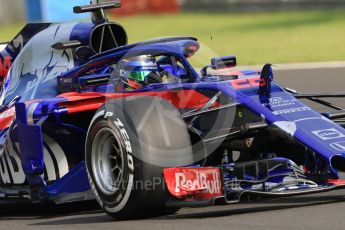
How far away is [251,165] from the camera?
643 cm

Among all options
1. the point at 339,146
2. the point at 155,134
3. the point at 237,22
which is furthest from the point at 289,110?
the point at 237,22

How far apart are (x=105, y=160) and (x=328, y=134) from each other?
60.7 inches

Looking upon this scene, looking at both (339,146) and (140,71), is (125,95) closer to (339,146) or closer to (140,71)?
(140,71)

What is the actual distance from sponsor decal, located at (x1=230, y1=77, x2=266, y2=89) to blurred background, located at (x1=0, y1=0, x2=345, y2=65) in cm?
1100

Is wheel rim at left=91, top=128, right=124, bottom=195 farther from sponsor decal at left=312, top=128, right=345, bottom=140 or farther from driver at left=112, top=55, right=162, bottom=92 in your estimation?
sponsor decal at left=312, top=128, right=345, bottom=140

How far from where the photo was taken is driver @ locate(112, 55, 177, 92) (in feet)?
23.8

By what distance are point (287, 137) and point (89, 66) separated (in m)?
1.98

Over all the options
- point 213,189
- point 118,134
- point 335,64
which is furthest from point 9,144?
point 335,64

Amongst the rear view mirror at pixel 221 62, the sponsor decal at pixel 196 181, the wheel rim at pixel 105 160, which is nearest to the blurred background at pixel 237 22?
the rear view mirror at pixel 221 62

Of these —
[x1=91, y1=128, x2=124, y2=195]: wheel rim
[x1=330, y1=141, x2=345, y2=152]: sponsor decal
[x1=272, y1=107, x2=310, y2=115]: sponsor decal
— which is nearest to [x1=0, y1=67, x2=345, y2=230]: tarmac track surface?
[x1=91, y1=128, x2=124, y2=195]: wheel rim

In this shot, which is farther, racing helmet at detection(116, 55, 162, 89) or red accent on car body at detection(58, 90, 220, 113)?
racing helmet at detection(116, 55, 162, 89)

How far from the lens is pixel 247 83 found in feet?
22.6

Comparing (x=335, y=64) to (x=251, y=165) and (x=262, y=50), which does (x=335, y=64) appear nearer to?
(x=262, y=50)

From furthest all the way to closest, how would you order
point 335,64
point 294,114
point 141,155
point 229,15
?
point 229,15
point 335,64
point 294,114
point 141,155
